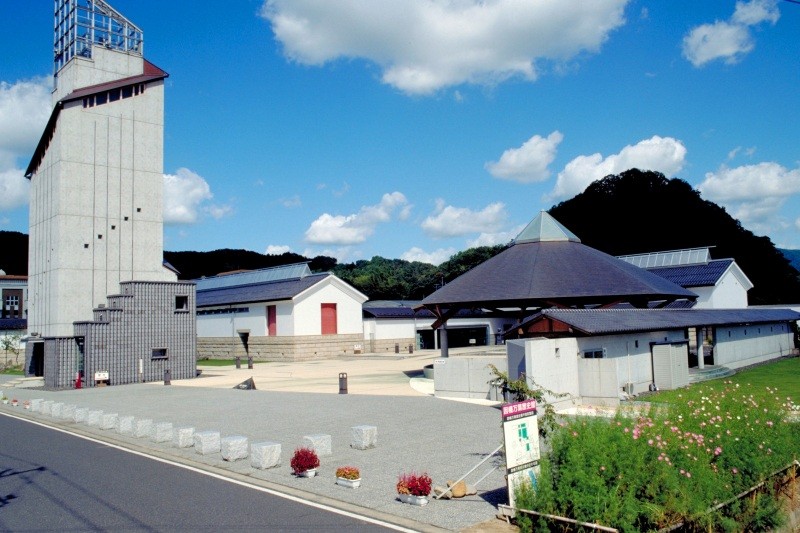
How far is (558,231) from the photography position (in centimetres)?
3856

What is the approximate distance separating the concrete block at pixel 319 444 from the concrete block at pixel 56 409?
45.9ft

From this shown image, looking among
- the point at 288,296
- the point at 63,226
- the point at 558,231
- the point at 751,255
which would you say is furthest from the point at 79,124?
the point at 751,255

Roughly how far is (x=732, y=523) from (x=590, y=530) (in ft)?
7.72

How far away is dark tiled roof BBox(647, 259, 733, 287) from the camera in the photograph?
174ft

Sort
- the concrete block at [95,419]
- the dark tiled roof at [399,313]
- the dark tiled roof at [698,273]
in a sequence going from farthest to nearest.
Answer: the dark tiled roof at [399,313] → the dark tiled roof at [698,273] → the concrete block at [95,419]

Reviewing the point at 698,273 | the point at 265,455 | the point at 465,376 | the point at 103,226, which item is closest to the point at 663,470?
the point at 265,455

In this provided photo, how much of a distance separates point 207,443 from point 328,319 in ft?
141

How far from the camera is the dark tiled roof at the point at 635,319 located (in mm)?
24062

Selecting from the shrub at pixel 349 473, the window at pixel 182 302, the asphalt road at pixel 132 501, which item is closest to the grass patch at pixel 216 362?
the window at pixel 182 302

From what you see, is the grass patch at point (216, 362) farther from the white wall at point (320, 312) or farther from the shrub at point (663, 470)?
the shrub at point (663, 470)

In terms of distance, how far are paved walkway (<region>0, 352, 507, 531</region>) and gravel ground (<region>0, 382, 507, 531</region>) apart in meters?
0.03

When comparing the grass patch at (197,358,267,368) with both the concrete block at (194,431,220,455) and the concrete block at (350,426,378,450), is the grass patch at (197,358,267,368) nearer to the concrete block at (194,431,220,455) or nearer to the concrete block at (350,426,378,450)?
the concrete block at (194,431,220,455)

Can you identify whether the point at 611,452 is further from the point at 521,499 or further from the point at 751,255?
the point at 751,255

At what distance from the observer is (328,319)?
58.7m
